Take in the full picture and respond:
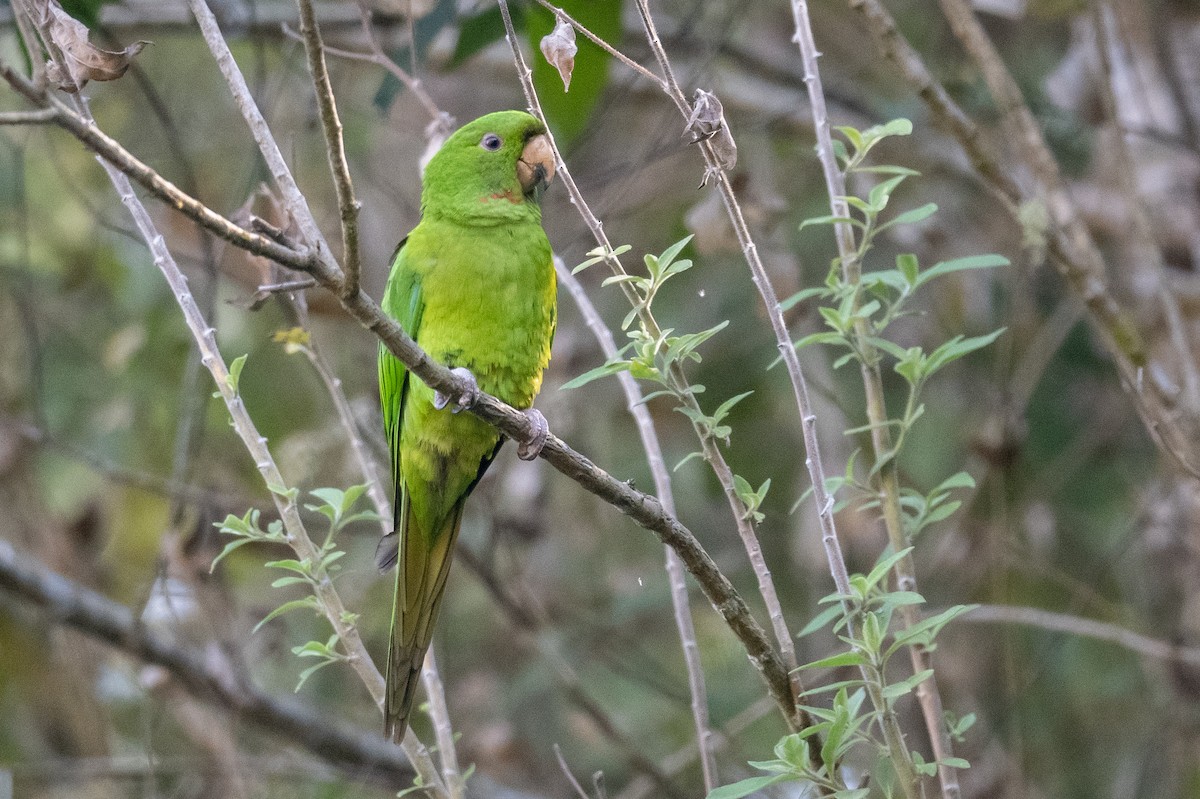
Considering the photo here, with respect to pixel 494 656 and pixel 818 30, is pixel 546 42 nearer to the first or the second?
pixel 818 30

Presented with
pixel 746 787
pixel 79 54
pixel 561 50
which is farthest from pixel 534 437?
pixel 79 54

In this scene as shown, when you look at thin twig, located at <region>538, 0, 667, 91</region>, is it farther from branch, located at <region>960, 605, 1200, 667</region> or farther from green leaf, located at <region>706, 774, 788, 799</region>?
branch, located at <region>960, 605, 1200, 667</region>

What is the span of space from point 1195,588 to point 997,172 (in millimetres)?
1707

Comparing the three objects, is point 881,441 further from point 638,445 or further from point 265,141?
point 638,445

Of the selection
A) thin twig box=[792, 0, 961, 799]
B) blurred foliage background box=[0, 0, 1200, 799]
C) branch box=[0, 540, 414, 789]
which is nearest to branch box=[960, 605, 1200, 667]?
blurred foliage background box=[0, 0, 1200, 799]

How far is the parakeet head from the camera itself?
94.9 inches

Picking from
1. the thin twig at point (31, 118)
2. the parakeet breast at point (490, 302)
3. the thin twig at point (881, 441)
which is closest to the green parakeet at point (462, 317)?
the parakeet breast at point (490, 302)

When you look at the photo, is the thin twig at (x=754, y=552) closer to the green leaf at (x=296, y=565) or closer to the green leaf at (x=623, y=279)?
the green leaf at (x=623, y=279)

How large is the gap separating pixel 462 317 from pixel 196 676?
4.56 feet

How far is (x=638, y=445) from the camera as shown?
14.3 ft

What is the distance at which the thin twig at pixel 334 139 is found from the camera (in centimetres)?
112

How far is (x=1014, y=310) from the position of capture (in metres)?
3.19

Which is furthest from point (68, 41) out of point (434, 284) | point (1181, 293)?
point (1181, 293)

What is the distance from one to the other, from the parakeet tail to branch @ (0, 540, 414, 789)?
103 cm
